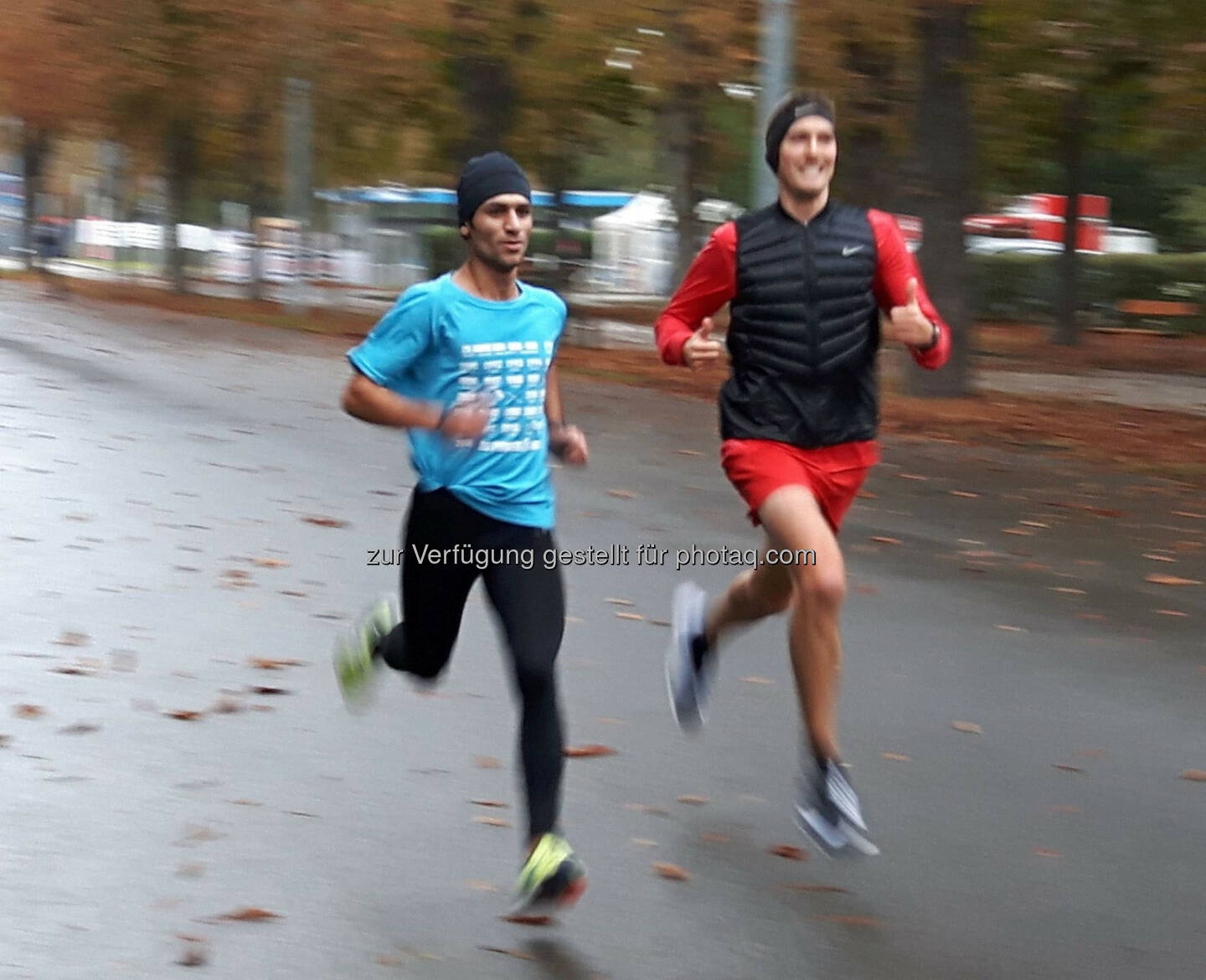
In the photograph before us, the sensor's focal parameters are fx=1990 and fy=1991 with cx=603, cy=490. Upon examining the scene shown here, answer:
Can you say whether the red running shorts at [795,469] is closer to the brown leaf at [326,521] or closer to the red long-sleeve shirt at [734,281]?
the red long-sleeve shirt at [734,281]

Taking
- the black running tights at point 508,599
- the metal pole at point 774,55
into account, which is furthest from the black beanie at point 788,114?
the metal pole at point 774,55

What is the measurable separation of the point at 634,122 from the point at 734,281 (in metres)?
25.5

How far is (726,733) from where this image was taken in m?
6.57

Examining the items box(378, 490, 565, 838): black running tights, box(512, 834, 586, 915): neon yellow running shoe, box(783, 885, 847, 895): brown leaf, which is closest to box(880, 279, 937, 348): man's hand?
box(378, 490, 565, 838): black running tights

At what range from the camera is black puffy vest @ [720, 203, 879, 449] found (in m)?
5.67

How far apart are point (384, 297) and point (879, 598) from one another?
3629 centimetres

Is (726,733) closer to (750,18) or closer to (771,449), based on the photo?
(771,449)

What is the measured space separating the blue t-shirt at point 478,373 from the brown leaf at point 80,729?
6.33ft

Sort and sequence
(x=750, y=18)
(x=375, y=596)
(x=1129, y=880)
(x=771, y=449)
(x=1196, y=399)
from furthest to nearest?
(x=1196, y=399)
(x=750, y=18)
(x=375, y=596)
(x=771, y=449)
(x=1129, y=880)

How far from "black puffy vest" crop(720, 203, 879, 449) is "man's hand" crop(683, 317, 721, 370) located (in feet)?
0.36

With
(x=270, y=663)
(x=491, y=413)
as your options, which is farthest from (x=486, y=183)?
(x=270, y=663)

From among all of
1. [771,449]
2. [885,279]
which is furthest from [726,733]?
[885,279]

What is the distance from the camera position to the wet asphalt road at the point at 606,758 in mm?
4586

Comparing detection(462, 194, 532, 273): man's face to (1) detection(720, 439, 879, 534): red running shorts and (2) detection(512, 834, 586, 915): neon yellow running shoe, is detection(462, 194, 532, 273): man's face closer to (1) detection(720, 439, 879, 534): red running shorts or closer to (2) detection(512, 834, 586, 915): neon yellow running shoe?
(1) detection(720, 439, 879, 534): red running shorts
